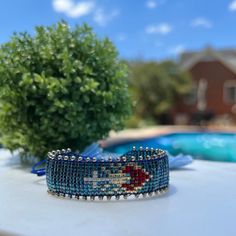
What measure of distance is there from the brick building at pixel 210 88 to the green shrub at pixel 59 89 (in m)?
20.7

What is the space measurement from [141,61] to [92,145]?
20094 millimetres

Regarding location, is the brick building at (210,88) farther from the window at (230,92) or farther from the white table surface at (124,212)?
the white table surface at (124,212)

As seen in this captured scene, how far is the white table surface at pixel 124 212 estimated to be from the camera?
7.36 ft

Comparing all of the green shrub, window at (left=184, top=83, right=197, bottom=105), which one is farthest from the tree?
the green shrub

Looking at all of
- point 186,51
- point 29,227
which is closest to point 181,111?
point 186,51

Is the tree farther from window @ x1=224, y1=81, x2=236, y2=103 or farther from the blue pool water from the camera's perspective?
the blue pool water

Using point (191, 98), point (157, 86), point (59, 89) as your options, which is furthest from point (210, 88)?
point (59, 89)

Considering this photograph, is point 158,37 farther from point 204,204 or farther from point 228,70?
point 204,204

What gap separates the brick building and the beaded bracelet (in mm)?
21978

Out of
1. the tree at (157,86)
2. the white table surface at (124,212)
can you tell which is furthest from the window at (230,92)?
the white table surface at (124,212)

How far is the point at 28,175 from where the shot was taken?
12.4 feet

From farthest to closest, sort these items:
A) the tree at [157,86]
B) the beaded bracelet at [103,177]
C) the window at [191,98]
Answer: the window at [191,98]
the tree at [157,86]
the beaded bracelet at [103,177]

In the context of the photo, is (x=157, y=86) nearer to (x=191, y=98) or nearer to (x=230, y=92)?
(x=191, y=98)

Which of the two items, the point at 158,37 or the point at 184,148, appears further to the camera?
the point at 158,37
